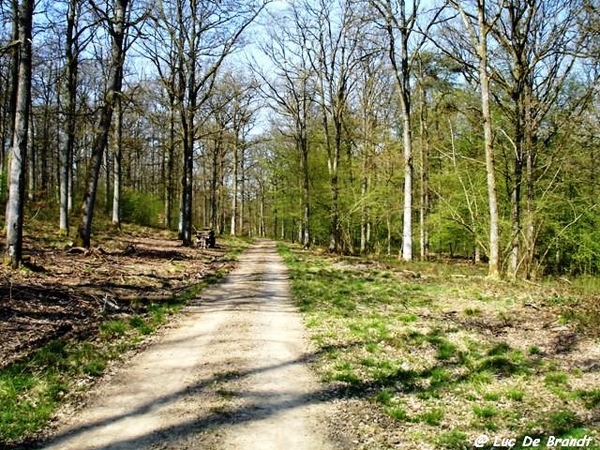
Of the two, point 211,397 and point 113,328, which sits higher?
point 113,328

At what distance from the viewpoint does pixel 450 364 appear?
23.2ft

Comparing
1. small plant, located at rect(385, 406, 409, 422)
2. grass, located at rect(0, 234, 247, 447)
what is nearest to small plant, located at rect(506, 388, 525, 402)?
small plant, located at rect(385, 406, 409, 422)

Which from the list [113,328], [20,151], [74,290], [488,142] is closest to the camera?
[113,328]

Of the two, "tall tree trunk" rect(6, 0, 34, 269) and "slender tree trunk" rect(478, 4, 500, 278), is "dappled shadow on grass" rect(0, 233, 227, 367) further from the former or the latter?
"slender tree trunk" rect(478, 4, 500, 278)

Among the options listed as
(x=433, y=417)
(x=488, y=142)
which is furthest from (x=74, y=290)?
(x=488, y=142)

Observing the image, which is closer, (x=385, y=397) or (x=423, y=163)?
(x=385, y=397)

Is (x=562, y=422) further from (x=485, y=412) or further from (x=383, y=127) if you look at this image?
(x=383, y=127)

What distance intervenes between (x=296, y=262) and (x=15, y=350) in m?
14.5

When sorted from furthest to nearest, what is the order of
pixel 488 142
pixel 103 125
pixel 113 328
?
pixel 103 125 < pixel 488 142 < pixel 113 328
